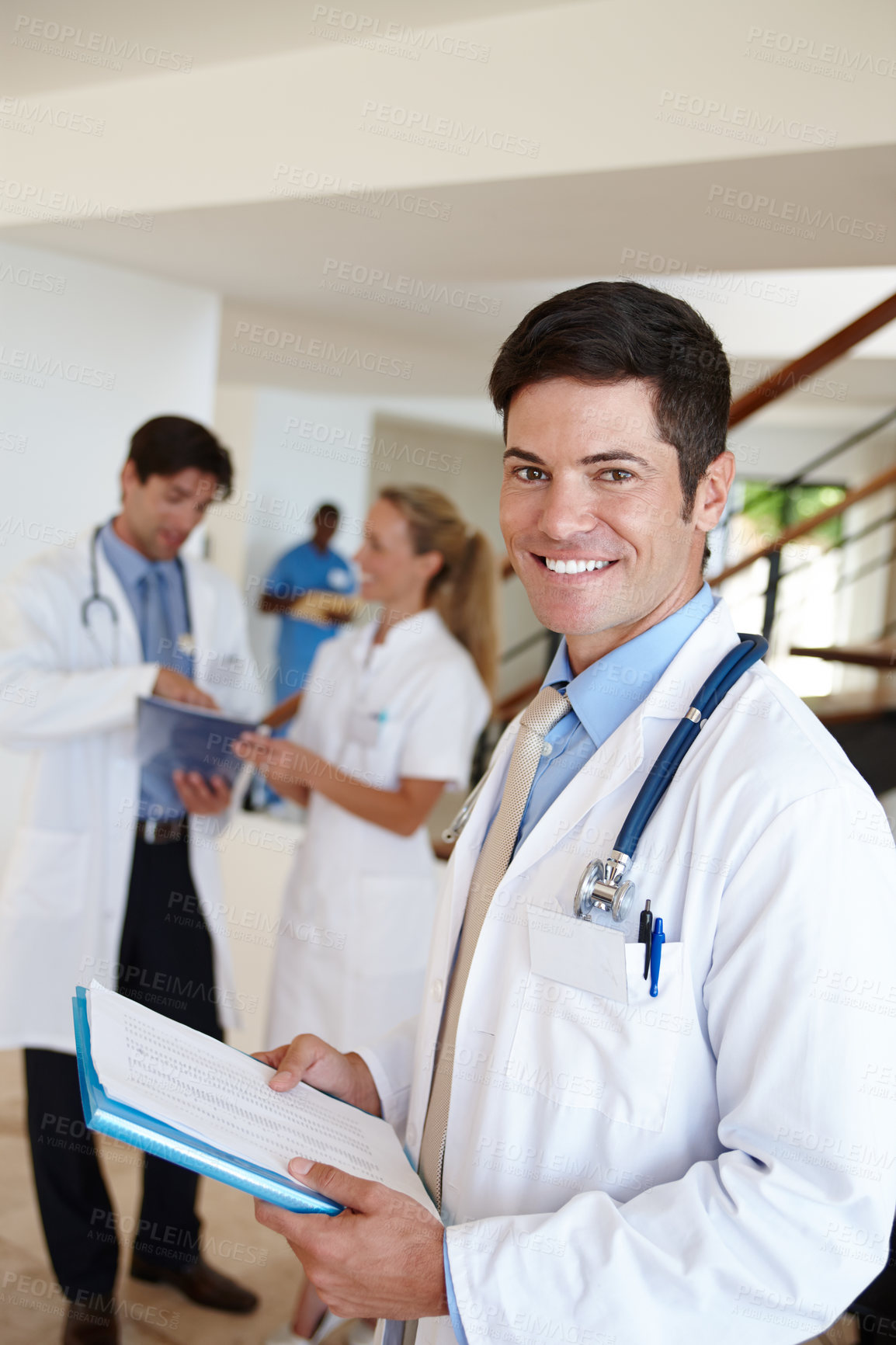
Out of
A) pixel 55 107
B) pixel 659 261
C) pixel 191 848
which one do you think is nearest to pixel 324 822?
pixel 191 848

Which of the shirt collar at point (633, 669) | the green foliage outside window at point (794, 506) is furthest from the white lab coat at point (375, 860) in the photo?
the green foliage outside window at point (794, 506)

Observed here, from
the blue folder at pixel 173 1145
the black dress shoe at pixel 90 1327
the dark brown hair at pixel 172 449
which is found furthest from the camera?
the dark brown hair at pixel 172 449

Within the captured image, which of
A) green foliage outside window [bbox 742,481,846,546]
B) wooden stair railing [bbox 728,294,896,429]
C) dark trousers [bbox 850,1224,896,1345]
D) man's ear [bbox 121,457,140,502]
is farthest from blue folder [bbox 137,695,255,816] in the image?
green foliage outside window [bbox 742,481,846,546]

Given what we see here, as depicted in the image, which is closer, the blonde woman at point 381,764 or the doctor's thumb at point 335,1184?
the doctor's thumb at point 335,1184

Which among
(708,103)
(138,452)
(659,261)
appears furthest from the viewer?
(659,261)

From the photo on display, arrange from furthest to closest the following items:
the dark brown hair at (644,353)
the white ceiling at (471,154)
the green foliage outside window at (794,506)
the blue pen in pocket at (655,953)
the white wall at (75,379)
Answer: the green foliage outside window at (794,506) < the white wall at (75,379) < the white ceiling at (471,154) < the dark brown hair at (644,353) < the blue pen in pocket at (655,953)

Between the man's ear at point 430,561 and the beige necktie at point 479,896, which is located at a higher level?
the man's ear at point 430,561

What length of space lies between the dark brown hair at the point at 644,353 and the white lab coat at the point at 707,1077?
0.25 m

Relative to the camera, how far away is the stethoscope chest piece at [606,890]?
0.99 meters

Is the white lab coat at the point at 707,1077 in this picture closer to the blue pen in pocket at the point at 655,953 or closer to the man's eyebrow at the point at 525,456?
the blue pen in pocket at the point at 655,953

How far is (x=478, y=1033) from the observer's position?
113 centimetres

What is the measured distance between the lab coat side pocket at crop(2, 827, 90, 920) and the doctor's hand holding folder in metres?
1.32

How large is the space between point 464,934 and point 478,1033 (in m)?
0.14

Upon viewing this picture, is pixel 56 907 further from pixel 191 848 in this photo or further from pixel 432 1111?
pixel 432 1111
